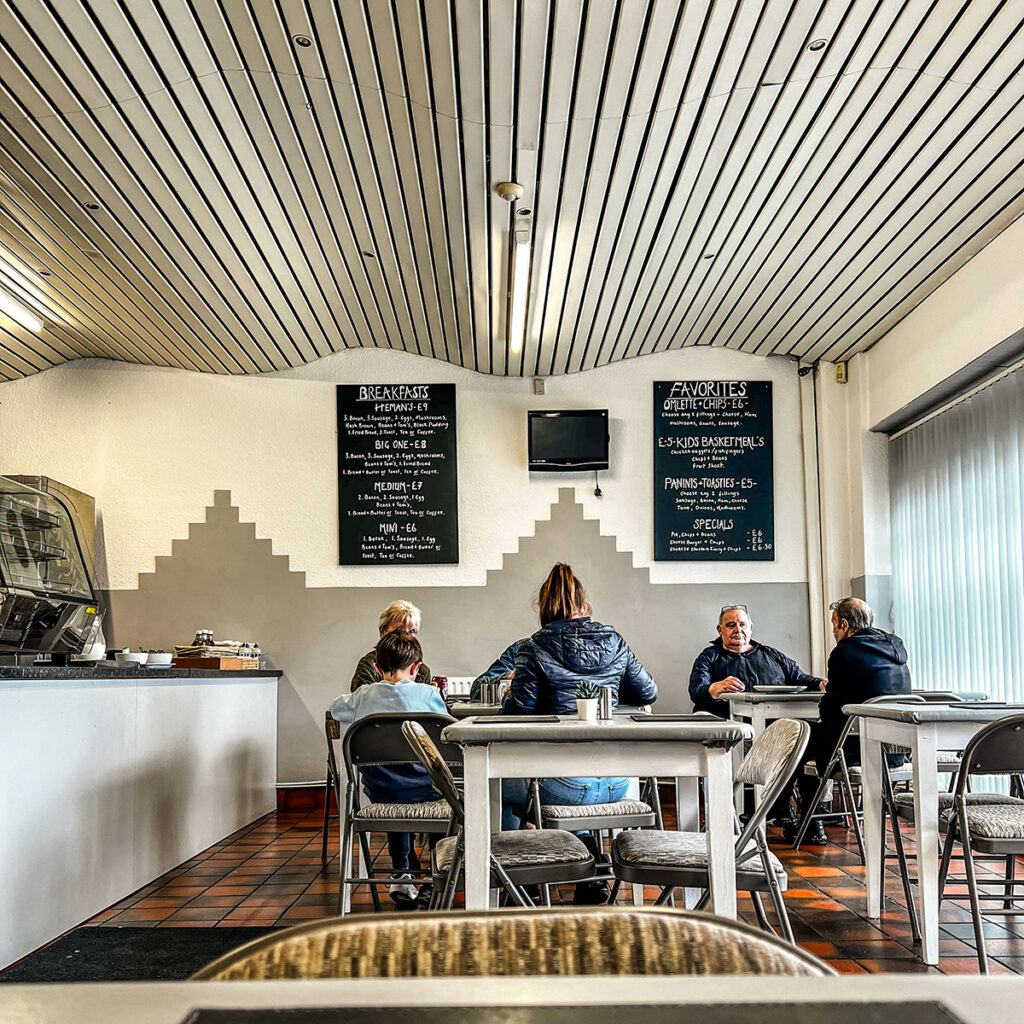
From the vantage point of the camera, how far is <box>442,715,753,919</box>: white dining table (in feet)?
8.84

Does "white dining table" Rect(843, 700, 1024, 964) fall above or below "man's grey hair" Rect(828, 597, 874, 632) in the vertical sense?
below

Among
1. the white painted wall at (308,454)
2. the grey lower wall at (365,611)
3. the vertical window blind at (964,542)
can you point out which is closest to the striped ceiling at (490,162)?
the white painted wall at (308,454)

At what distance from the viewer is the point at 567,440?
7453 mm

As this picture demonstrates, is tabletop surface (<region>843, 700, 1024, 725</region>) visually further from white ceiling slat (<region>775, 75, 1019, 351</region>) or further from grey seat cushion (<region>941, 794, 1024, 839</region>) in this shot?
white ceiling slat (<region>775, 75, 1019, 351</region>)

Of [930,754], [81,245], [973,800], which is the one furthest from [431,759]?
[81,245]

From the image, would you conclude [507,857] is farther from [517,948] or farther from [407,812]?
[517,948]

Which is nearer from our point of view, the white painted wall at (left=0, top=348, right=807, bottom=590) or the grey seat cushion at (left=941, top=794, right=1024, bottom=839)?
the grey seat cushion at (left=941, top=794, right=1024, bottom=839)

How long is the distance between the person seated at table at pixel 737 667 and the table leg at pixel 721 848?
11.7 ft

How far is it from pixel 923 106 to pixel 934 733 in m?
2.41

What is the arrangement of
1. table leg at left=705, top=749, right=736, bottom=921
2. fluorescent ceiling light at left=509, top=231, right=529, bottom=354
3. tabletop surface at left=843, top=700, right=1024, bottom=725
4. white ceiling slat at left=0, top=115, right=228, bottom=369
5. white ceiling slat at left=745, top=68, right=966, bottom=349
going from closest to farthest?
table leg at left=705, top=749, right=736, bottom=921 → tabletop surface at left=843, top=700, right=1024, bottom=725 → white ceiling slat at left=745, top=68, right=966, bottom=349 → white ceiling slat at left=0, top=115, right=228, bottom=369 → fluorescent ceiling light at left=509, top=231, right=529, bottom=354

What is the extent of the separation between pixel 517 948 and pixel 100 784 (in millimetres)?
3754

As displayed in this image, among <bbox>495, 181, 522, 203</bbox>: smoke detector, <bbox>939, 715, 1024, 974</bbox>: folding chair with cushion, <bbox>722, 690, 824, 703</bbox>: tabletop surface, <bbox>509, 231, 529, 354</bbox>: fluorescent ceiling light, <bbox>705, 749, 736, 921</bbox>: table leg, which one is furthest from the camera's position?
<bbox>722, 690, 824, 703</bbox>: tabletop surface

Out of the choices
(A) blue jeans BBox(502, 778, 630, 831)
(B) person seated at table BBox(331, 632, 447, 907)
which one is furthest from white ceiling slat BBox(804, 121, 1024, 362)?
(B) person seated at table BBox(331, 632, 447, 907)

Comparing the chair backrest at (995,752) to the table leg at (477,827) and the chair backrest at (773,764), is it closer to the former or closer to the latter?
the chair backrest at (773,764)
